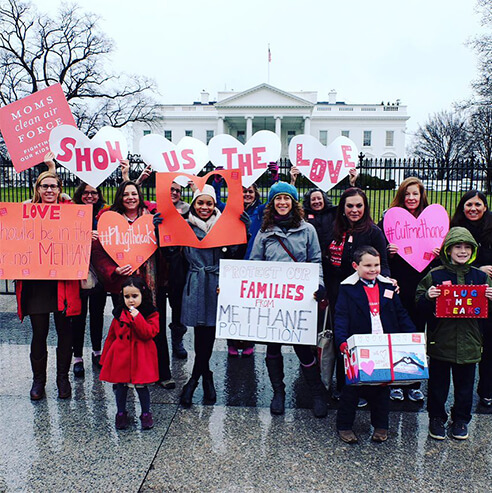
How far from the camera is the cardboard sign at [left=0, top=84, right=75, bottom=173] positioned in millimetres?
4742

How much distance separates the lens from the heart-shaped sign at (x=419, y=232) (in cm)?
410

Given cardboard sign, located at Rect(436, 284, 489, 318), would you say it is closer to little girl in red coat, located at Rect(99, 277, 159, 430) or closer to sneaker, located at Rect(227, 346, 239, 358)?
little girl in red coat, located at Rect(99, 277, 159, 430)

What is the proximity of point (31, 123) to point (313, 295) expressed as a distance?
347cm

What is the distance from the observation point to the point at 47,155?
14.8 ft

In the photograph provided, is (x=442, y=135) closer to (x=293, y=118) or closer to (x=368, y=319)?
(x=293, y=118)

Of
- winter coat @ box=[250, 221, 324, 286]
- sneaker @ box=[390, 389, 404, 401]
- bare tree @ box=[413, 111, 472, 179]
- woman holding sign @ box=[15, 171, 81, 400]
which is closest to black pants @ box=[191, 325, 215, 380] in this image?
winter coat @ box=[250, 221, 324, 286]

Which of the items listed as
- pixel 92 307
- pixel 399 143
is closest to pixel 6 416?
pixel 92 307

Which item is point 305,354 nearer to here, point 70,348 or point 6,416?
point 70,348

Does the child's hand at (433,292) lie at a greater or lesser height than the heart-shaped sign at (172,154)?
lesser

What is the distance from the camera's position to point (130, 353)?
136 inches

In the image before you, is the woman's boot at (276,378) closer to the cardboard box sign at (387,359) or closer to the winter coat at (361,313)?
the winter coat at (361,313)

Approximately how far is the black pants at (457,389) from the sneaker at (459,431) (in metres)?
0.03

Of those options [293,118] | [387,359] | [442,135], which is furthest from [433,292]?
[293,118]

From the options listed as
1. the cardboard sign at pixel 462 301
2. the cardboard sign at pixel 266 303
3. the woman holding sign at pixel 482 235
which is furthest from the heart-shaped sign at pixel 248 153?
the cardboard sign at pixel 462 301
